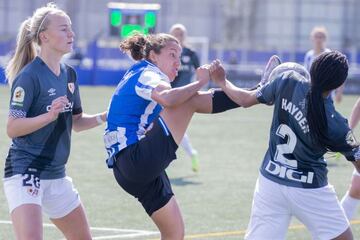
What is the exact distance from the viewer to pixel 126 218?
910cm

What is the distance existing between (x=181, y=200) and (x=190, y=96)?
4624 mm

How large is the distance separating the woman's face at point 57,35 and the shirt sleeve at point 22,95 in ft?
1.03

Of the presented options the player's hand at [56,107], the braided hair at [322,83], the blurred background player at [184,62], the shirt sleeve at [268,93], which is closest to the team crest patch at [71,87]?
the player's hand at [56,107]

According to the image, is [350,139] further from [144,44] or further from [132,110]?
[144,44]

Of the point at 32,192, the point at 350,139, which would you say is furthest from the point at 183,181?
the point at 350,139

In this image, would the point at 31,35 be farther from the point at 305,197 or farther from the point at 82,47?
the point at 82,47

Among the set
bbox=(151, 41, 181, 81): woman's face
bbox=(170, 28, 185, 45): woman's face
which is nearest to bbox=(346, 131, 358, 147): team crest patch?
bbox=(151, 41, 181, 81): woman's face

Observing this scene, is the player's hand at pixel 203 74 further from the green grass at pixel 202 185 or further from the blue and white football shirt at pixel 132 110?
the green grass at pixel 202 185

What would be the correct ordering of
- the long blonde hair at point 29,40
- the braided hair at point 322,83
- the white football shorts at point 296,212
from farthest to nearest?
the long blonde hair at point 29,40 → the white football shorts at point 296,212 → the braided hair at point 322,83

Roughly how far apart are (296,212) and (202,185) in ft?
18.9

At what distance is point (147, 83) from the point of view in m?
5.84

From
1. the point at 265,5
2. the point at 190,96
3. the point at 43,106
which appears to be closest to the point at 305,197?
the point at 190,96

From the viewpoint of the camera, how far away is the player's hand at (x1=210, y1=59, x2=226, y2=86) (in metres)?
5.83

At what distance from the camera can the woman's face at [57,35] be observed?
20.1ft
